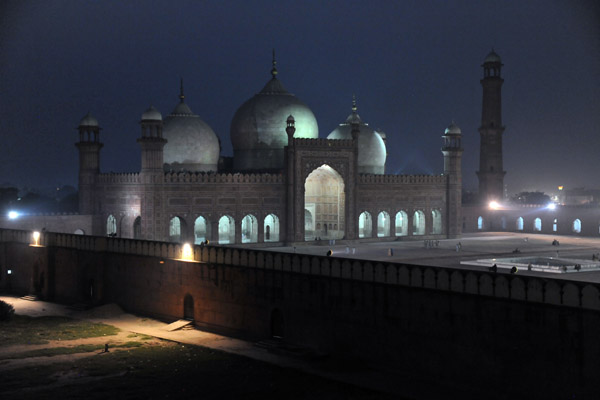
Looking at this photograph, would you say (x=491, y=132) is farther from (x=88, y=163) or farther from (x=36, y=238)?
(x=36, y=238)

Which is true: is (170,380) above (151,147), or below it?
below

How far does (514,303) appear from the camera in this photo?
39.2ft

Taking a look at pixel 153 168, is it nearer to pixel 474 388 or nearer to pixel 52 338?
pixel 52 338

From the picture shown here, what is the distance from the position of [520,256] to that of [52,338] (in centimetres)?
1312

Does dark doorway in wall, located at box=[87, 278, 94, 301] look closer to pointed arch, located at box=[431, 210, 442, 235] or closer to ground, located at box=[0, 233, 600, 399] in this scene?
ground, located at box=[0, 233, 600, 399]

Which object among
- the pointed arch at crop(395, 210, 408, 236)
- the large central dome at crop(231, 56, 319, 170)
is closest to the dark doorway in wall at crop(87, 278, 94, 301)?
the large central dome at crop(231, 56, 319, 170)

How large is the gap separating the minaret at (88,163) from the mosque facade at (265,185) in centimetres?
4

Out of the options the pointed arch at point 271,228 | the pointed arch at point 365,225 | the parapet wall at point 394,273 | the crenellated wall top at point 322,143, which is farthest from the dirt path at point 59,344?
the pointed arch at point 365,225

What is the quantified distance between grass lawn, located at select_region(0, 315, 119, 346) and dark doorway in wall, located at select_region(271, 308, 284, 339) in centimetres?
362

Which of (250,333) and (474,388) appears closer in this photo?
(474,388)

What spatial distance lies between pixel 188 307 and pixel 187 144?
11.1 meters

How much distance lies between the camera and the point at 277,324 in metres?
16.0

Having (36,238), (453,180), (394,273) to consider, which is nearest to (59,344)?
(394,273)

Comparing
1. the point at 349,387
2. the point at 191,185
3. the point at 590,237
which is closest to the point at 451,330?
the point at 349,387
